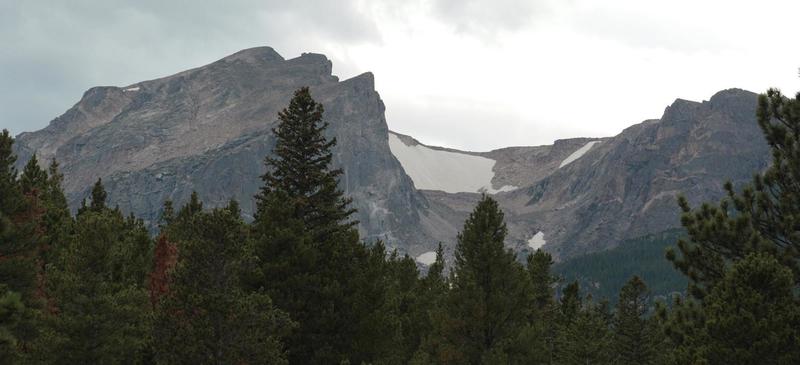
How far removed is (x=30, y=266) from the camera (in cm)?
2356

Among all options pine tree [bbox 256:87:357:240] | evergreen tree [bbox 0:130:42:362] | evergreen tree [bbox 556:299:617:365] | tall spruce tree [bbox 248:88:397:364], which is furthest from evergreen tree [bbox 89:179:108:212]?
evergreen tree [bbox 556:299:617:365]

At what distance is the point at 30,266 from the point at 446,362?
15.8 meters

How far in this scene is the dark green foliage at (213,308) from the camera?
17188 mm

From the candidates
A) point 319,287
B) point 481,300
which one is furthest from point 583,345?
point 319,287

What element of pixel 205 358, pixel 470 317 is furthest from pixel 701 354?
pixel 470 317

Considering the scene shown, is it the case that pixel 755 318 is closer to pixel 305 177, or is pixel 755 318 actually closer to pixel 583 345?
pixel 305 177

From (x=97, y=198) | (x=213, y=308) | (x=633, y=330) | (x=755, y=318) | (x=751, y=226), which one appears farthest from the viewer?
(x=97, y=198)

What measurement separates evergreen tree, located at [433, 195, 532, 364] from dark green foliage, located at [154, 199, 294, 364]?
12.7 m

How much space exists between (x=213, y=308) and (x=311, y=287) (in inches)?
254

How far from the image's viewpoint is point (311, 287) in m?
23.6

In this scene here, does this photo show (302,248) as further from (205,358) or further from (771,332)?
(771,332)

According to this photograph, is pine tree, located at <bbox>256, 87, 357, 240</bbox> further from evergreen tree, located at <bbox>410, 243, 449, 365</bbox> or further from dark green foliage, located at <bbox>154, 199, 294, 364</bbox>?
dark green foliage, located at <bbox>154, 199, 294, 364</bbox>

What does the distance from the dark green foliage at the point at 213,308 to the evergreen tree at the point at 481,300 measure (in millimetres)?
12680

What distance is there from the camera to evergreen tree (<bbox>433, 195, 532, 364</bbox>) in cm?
2988
